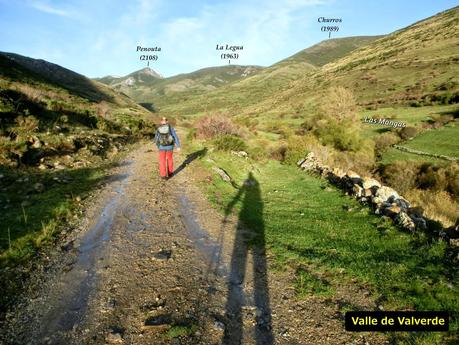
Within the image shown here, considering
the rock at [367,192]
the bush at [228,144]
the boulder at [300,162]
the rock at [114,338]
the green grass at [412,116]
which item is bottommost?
the rock at [114,338]

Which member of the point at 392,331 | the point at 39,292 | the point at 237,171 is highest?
the point at 237,171

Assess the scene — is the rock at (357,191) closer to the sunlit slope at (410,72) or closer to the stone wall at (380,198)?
the stone wall at (380,198)

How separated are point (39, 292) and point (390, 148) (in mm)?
34567

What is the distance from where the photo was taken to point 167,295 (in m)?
6.25

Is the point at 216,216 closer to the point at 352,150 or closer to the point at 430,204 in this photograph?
the point at 430,204

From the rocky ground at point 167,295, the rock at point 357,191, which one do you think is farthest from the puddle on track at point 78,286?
the rock at point 357,191

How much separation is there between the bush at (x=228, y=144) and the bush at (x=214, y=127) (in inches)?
83.3

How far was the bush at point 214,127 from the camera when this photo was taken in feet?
88.0

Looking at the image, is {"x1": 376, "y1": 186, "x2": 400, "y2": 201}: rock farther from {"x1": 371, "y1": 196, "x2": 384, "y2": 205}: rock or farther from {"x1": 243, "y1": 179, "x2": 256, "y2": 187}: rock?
{"x1": 243, "y1": 179, "x2": 256, "y2": 187}: rock

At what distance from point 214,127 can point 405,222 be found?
18883 mm

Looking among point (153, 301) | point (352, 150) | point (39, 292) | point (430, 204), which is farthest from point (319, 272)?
point (352, 150)

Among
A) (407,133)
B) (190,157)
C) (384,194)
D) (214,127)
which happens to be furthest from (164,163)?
(407,133)

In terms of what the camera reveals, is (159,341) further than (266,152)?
No

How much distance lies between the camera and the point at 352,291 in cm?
675
